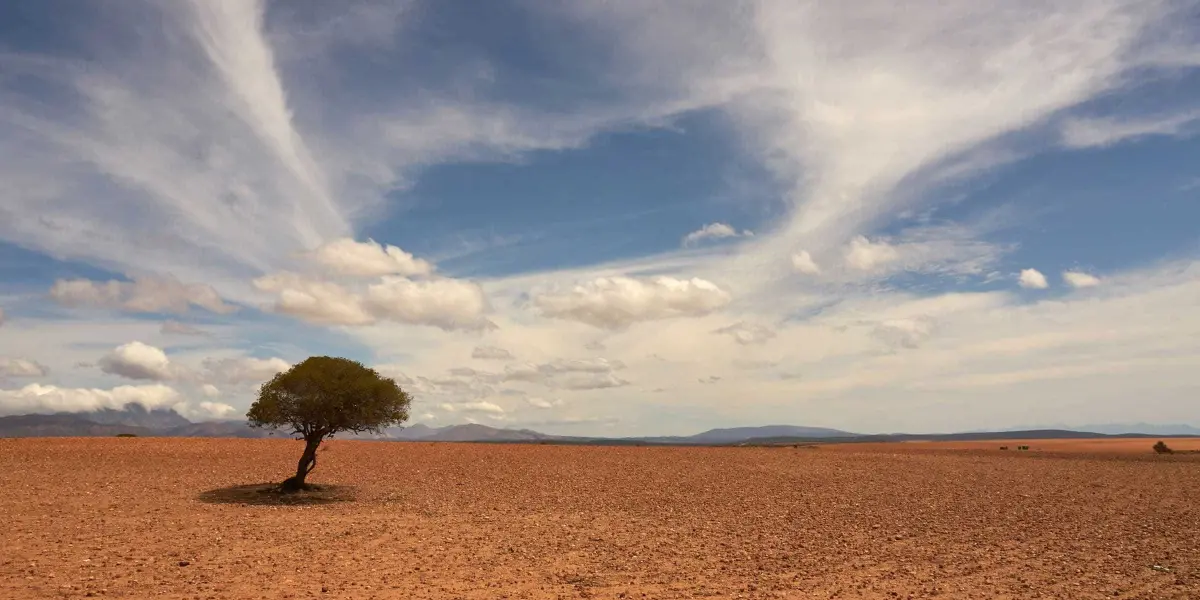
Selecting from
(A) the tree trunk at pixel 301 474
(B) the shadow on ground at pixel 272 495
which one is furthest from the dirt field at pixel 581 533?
(A) the tree trunk at pixel 301 474

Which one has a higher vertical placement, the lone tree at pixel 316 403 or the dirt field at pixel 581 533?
the lone tree at pixel 316 403

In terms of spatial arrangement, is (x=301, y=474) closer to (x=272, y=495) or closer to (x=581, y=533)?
(x=272, y=495)

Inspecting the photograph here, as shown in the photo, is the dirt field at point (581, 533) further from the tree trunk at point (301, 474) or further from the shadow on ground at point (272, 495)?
the tree trunk at point (301, 474)

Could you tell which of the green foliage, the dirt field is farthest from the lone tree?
the dirt field

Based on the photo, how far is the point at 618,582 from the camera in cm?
1510

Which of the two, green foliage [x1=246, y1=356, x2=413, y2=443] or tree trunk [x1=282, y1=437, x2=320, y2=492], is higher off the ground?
green foliage [x1=246, y1=356, x2=413, y2=443]

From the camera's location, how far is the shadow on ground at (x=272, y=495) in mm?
26031

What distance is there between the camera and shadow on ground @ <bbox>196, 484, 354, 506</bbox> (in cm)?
2603

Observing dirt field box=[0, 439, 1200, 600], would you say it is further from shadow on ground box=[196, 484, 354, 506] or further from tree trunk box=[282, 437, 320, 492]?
tree trunk box=[282, 437, 320, 492]

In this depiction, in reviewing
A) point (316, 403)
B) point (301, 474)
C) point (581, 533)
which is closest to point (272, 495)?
point (301, 474)

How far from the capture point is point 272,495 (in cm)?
2772

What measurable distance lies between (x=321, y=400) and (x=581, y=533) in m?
13.0

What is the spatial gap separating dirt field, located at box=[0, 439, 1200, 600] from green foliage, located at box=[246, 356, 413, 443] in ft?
9.56

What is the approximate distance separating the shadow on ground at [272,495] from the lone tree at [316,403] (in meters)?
0.61
